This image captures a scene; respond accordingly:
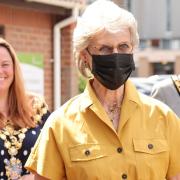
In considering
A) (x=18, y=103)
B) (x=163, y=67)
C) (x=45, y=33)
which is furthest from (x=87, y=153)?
(x=163, y=67)

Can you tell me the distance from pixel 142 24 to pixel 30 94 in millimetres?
30410

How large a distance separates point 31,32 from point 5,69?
6907 mm

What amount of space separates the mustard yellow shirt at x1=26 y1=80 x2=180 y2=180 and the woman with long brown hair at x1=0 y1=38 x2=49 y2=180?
133 centimetres

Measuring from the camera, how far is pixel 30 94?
4.84 m

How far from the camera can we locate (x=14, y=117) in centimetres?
466

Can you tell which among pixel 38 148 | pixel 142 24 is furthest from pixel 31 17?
pixel 142 24

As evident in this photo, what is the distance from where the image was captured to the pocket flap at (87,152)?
2973 mm

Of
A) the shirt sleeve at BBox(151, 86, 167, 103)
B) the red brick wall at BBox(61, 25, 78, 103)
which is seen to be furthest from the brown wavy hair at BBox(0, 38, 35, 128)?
the red brick wall at BBox(61, 25, 78, 103)

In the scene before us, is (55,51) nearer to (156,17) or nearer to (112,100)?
(112,100)

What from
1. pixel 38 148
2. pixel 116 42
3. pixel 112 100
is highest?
pixel 116 42

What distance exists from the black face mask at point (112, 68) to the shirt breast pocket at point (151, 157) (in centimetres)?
29

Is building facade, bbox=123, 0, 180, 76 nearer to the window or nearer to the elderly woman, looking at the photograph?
the window

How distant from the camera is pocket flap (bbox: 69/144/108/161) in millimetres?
2973

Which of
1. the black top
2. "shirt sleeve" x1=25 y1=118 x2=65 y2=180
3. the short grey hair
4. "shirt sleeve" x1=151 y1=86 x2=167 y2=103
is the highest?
the short grey hair
